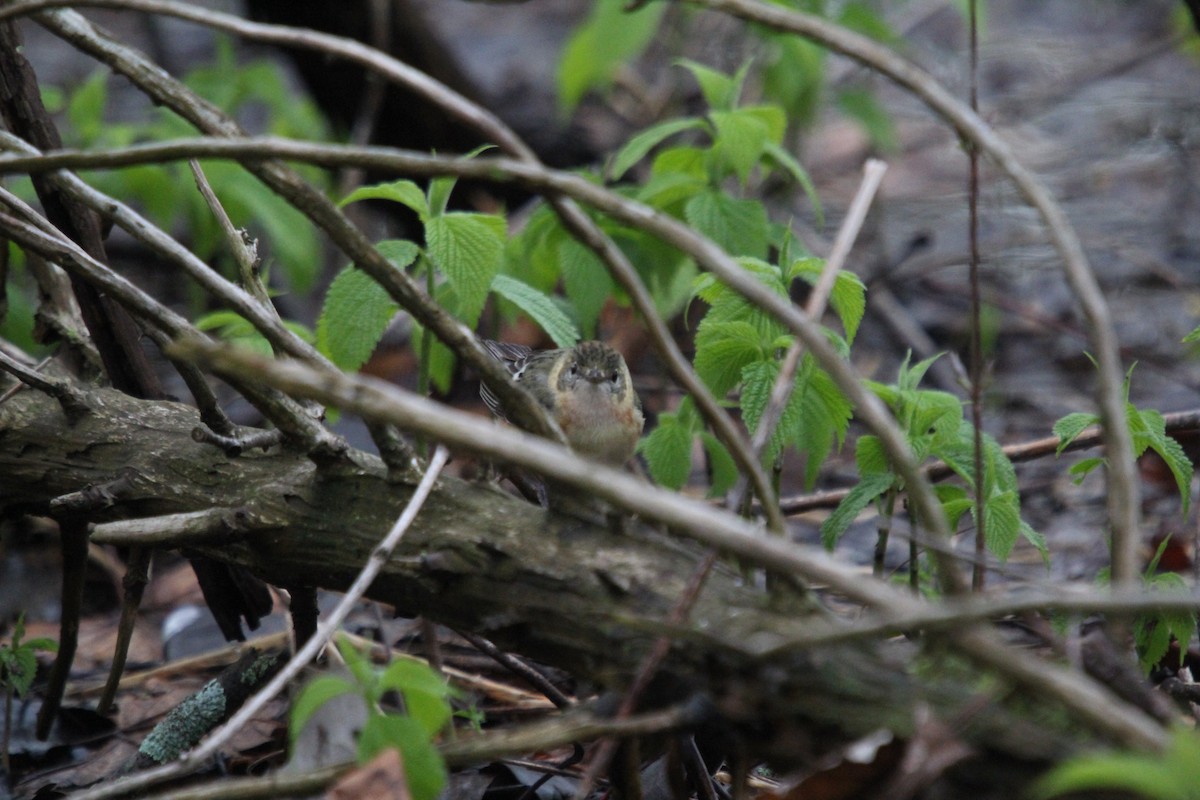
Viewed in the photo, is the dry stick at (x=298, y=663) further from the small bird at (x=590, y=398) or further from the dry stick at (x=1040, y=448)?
the small bird at (x=590, y=398)

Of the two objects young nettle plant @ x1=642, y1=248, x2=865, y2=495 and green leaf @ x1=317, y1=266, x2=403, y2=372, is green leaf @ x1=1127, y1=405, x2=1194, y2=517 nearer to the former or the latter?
young nettle plant @ x1=642, y1=248, x2=865, y2=495

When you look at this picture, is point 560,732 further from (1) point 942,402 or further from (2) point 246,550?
(1) point 942,402

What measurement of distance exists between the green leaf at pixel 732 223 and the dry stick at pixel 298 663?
152cm

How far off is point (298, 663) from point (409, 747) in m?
0.33

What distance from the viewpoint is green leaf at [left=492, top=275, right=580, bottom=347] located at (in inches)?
127

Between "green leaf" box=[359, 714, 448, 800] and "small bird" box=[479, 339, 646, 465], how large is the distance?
2.12m

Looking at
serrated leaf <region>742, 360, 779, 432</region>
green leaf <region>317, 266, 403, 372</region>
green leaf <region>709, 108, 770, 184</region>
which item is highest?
green leaf <region>709, 108, 770, 184</region>

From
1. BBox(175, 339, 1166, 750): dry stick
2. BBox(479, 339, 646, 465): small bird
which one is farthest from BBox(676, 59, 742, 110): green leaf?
BBox(175, 339, 1166, 750): dry stick

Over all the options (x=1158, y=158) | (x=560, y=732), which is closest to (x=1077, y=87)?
(x=1158, y=158)

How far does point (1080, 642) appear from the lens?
82.1 inches

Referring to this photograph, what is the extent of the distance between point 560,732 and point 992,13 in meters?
11.0

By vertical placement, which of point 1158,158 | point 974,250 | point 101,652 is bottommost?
point 101,652

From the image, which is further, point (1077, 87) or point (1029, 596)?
point (1077, 87)

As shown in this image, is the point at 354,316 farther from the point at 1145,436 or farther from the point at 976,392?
the point at 1145,436
